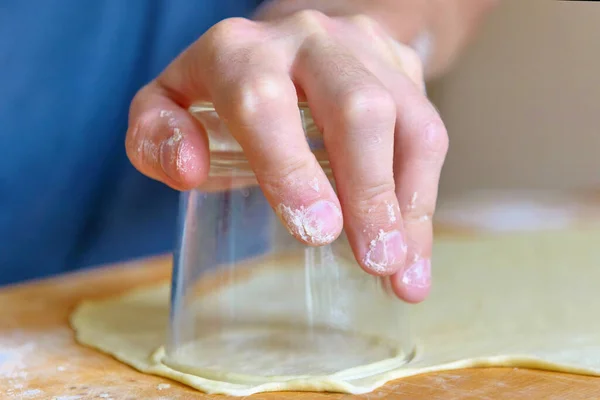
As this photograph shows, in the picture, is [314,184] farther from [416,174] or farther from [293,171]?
[416,174]

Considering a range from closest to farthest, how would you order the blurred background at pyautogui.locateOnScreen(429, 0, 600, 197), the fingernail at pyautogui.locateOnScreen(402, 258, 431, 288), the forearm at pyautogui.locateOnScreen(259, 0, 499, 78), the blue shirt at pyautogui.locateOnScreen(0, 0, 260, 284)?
the fingernail at pyautogui.locateOnScreen(402, 258, 431, 288), the forearm at pyautogui.locateOnScreen(259, 0, 499, 78), the blue shirt at pyautogui.locateOnScreen(0, 0, 260, 284), the blurred background at pyautogui.locateOnScreen(429, 0, 600, 197)

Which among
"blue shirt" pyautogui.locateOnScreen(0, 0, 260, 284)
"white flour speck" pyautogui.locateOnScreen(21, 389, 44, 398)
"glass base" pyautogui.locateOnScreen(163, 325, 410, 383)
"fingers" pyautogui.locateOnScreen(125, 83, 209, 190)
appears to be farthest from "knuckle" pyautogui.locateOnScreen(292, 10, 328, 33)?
"blue shirt" pyautogui.locateOnScreen(0, 0, 260, 284)

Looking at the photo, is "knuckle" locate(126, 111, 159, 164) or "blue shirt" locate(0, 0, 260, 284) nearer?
"knuckle" locate(126, 111, 159, 164)

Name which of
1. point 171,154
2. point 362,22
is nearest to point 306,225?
point 171,154

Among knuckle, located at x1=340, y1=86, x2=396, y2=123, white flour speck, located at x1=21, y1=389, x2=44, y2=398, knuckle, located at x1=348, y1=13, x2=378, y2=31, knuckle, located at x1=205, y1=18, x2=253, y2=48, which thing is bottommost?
white flour speck, located at x1=21, y1=389, x2=44, y2=398

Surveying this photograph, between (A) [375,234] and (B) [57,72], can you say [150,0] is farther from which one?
(A) [375,234]

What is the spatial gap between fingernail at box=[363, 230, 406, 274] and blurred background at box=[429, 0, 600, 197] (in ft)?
5.51

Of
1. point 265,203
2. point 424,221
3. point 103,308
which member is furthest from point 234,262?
point 103,308

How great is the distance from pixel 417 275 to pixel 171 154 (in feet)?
0.77

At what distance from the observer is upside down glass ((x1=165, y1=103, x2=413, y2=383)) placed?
21.0 inches

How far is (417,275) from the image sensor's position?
1.83ft

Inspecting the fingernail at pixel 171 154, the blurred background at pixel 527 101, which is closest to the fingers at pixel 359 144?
the fingernail at pixel 171 154

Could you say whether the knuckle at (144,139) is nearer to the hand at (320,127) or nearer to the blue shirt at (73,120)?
the hand at (320,127)

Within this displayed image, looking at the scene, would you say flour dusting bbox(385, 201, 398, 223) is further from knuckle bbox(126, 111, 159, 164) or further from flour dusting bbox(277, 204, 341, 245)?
knuckle bbox(126, 111, 159, 164)
